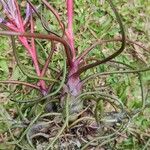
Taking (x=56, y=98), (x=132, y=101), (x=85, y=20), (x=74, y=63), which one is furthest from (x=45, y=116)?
(x=85, y=20)

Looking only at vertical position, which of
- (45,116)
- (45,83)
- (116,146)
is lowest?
(116,146)

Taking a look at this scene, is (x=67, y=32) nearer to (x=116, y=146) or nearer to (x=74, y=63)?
(x=74, y=63)

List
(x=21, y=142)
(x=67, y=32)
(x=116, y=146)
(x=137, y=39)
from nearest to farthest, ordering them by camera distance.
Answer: (x=67, y=32)
(x=21, y=142)
(x=116, y=146)
(x=137, y=39)

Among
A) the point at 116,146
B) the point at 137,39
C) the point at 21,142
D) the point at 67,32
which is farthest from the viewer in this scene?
the point at 137,39

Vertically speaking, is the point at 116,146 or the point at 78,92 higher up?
the point at 78,92

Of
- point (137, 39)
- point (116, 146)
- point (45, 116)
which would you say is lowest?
point (116, 146)

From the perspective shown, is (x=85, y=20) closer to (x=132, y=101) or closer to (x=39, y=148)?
(x=132, y=101)

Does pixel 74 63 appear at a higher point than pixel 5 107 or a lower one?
higher

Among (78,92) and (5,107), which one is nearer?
(78,92)

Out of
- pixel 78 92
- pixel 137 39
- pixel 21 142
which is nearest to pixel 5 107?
pixel 21 142
